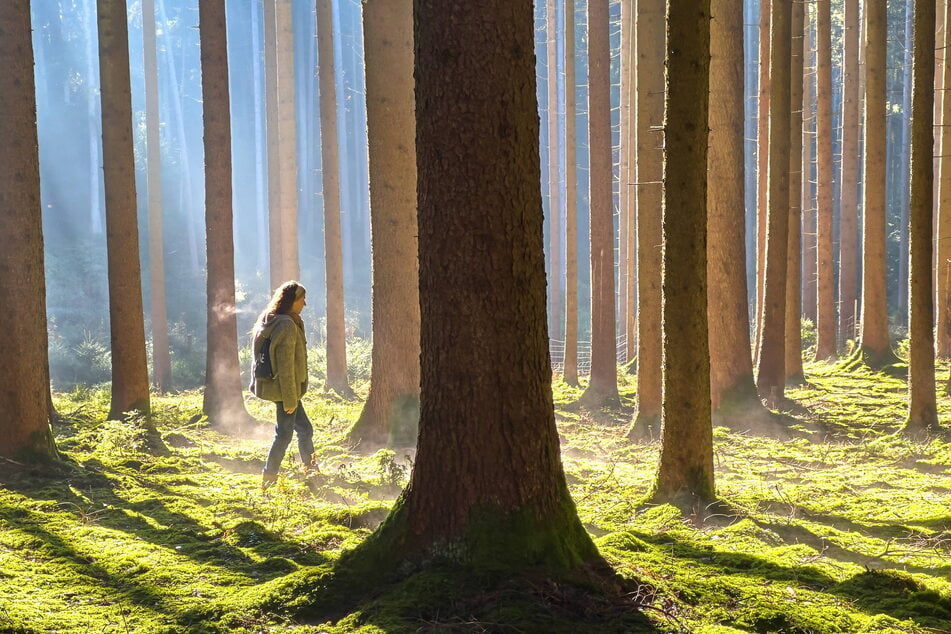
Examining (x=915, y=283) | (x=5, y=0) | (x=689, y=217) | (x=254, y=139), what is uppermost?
(x=254, y=139)

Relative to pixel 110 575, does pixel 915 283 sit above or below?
above

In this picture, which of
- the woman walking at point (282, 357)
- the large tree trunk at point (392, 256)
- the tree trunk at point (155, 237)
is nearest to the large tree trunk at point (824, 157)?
the large tree trunk at point (392, 256)

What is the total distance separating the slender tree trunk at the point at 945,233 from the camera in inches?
574

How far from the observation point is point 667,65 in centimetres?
570

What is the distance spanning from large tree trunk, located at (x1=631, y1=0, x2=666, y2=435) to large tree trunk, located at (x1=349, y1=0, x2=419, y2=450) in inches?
105

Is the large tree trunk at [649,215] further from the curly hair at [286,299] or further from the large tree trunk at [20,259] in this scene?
the large tree trunk at [20,259]

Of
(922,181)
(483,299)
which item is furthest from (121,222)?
(922,181)

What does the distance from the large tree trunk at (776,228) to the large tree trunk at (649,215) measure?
6.58ft

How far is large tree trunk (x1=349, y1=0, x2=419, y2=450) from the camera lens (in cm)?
969

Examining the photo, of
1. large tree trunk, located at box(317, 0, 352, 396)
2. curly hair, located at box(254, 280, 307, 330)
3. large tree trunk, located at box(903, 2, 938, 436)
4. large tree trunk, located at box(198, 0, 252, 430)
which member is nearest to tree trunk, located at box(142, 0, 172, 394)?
large tree trunk, located at box(317, 0, 352, 396)

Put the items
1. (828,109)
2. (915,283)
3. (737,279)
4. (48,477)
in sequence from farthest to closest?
(828,109) < (737,279) < (915,283) < (48,477)

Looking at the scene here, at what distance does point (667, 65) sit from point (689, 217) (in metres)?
1.03

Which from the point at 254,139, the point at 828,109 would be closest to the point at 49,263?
the point at 254,139

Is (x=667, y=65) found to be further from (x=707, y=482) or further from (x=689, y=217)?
(x=707, y=482)
